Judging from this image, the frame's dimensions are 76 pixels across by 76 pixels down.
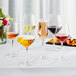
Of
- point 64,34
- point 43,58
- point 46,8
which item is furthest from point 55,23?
point 46,8

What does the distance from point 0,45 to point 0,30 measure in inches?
5.1

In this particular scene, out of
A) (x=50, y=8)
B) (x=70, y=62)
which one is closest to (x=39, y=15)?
(x=50, y=8)

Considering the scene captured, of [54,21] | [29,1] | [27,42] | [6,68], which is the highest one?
[29,1]

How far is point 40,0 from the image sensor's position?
2992 millimetres

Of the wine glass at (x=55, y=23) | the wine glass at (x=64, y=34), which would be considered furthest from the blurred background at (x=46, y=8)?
the wine glass at (x=64, y=34)

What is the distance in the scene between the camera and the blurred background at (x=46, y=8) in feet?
9.62

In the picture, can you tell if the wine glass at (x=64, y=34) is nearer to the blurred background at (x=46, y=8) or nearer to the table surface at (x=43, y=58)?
the table surface at (x=43, y=58)

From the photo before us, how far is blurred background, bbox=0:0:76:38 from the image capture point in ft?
9.62

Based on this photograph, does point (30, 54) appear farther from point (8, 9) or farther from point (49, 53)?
point (8, 9)

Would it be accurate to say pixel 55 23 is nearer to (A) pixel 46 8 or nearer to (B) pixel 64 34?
(B) pixel 64 34

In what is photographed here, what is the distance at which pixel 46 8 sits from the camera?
9.80 feet

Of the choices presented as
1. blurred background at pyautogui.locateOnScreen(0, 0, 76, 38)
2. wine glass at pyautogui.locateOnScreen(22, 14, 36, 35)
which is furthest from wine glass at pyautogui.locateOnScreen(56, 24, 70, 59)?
blurred background at pyautogui.locateOnScreen(0, 0, 76, 38)

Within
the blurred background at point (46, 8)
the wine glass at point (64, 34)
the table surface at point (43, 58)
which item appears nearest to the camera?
the table surface at point (43, 58)

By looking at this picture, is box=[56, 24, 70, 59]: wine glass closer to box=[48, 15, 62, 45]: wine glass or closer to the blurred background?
box=[48, 15, 62, 45]: wine glass
